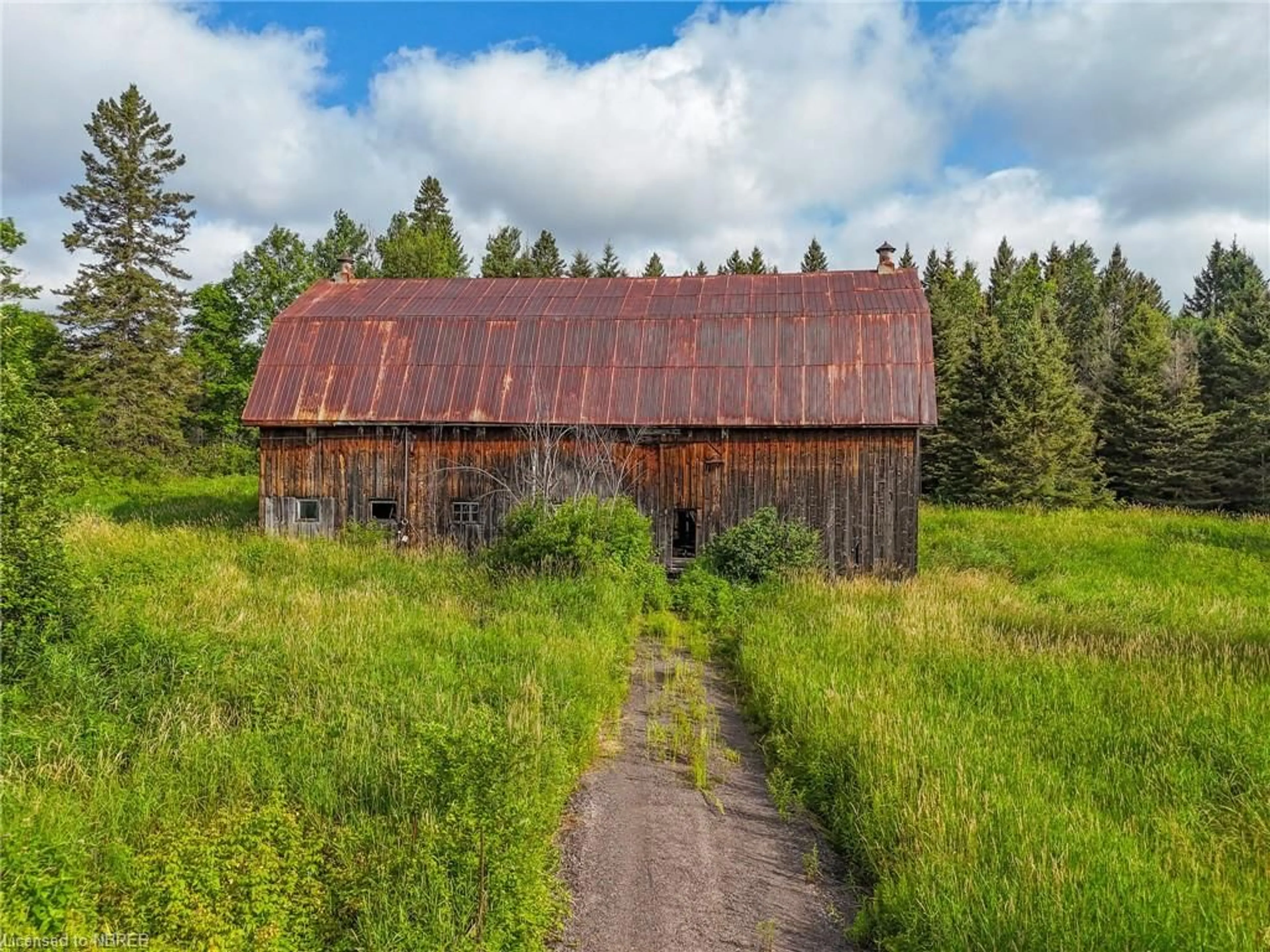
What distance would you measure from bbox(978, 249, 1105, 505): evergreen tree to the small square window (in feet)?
67.5

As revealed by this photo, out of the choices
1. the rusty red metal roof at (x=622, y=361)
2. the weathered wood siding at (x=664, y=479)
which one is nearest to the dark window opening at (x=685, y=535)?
the weathered wood siding at (x=664, y=479)

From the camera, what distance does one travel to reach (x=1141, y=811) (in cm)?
561

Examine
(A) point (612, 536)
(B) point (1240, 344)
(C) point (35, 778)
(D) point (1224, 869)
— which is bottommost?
(D) point (1224, 869)

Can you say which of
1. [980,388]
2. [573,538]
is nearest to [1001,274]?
[980,388]

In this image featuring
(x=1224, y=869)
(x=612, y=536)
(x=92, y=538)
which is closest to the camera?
(x=1224, y=869)

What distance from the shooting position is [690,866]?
5.45 meters

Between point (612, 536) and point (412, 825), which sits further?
point (612, 536)

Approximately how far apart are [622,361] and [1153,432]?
25.4m

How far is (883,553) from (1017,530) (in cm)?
837

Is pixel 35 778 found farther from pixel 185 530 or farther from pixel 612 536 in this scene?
pixel 185 530

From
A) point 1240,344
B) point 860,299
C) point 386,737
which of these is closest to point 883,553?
point 860,299

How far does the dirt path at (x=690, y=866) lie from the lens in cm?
467

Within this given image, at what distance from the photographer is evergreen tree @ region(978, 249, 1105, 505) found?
28.0 m

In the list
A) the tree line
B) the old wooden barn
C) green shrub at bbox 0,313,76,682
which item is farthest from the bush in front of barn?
the tree line
